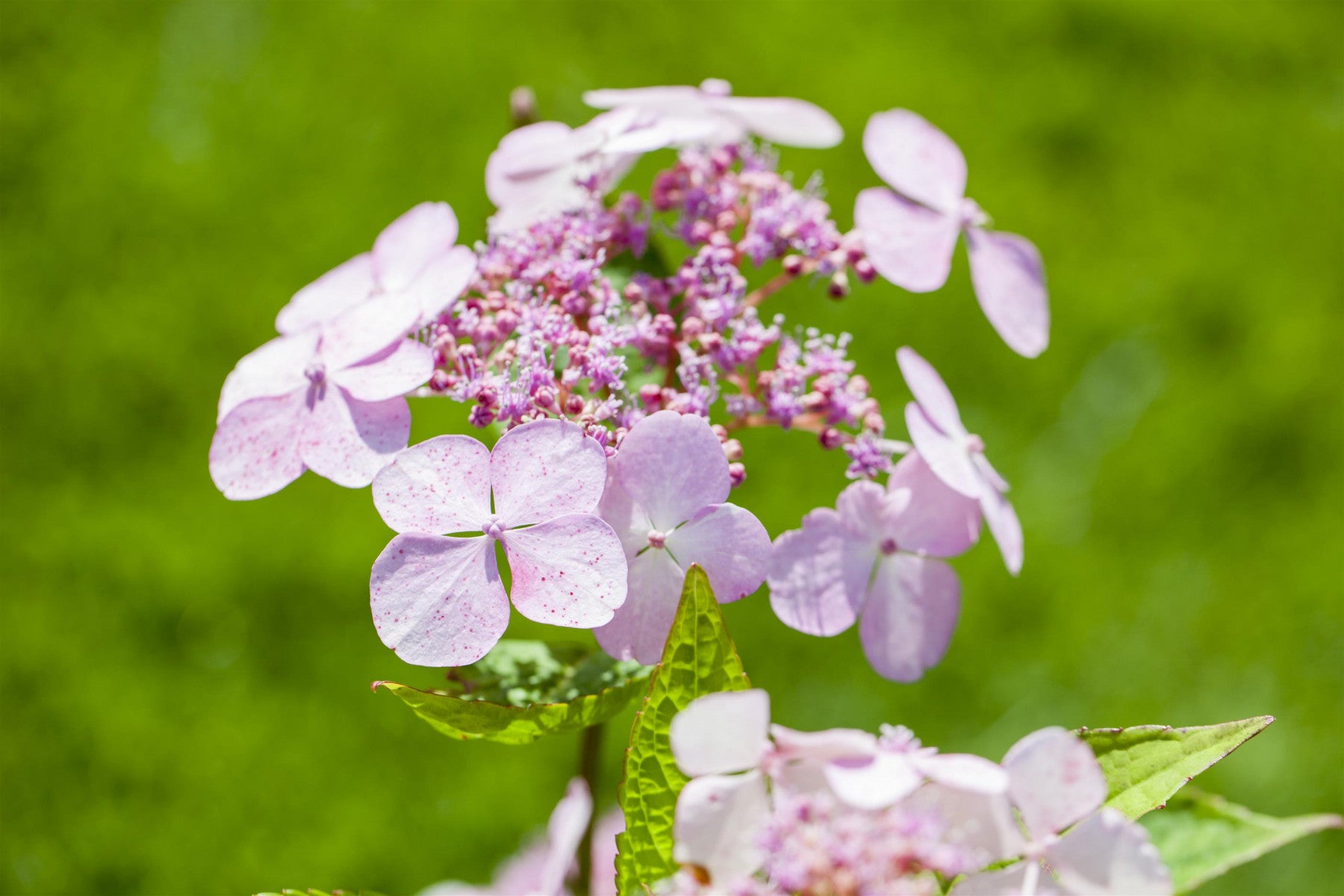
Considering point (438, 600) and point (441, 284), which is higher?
point (441, 284)

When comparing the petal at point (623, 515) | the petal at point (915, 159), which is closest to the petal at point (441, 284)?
the petal at point (623, 515)

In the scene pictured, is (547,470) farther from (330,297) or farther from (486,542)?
(330,297)

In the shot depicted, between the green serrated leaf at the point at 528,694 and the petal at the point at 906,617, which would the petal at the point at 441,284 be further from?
the petal at the point at 906,617

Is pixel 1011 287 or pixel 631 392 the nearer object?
pixel 631 392

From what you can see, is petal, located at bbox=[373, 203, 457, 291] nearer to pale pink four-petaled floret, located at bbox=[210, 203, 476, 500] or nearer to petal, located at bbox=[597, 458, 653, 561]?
pale pink four-petaled floret, located at bbox=[210, 203, 476, 500]

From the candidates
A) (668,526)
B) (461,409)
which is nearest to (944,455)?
(668,526)

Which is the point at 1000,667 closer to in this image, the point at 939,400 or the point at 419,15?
the point at 939,400

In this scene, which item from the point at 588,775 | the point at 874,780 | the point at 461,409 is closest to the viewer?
the point at 874,780
